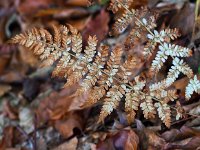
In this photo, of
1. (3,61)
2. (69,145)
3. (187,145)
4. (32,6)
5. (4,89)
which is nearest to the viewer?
(187,145)

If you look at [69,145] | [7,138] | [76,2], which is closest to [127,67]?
[69,145]

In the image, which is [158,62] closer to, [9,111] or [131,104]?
[131,104]

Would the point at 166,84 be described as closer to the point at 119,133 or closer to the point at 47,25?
the point at 119,133

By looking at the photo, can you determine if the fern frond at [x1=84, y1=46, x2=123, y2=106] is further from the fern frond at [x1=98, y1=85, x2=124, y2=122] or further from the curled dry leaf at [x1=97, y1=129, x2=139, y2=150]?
the curled dry leaf at [x1=97, y1=129, x2=139, y2=150]

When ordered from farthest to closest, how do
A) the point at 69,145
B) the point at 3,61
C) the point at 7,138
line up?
the point at 3,61
the point at 7,138
the point at 69,145

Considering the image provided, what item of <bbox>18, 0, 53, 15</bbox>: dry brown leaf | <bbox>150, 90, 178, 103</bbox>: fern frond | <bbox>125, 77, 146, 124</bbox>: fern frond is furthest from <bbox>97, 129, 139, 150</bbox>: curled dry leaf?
<bbox>18, 0, 53, 15</bbox>: dry brown leaf

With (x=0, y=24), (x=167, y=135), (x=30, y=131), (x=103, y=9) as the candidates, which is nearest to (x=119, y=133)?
(x=167, y=135)

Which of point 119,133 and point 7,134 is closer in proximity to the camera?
point 119,133

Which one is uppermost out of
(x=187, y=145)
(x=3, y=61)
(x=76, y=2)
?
(x=76, y=2)

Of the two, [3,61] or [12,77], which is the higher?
[3,61]

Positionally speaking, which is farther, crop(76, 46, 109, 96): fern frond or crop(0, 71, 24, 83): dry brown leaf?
crop(0, 71, 24, 83): dry brown leaf

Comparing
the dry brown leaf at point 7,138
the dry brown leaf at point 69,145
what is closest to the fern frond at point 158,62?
the dry brown leaf at point 69,145
